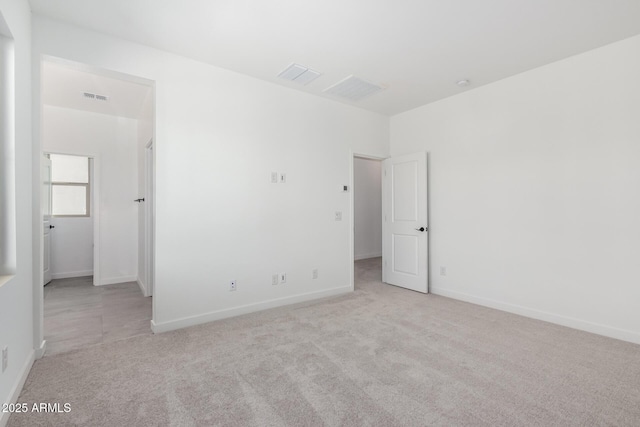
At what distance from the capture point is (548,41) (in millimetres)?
2744

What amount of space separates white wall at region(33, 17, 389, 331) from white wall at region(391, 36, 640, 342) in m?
1.52

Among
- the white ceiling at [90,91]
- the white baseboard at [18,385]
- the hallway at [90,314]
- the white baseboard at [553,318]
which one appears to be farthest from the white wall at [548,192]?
the white baseboard at [18,385]

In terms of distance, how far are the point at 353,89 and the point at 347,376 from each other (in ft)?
10.7

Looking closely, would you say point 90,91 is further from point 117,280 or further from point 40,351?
point 40,351

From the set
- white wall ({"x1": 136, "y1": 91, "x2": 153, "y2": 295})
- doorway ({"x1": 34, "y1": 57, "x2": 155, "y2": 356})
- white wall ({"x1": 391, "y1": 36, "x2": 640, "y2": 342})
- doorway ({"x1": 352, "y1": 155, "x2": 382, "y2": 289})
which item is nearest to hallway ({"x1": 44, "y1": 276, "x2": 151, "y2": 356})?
doorway ({"x1": 34, "y1": 57, "x2": 155, "y2": 356})

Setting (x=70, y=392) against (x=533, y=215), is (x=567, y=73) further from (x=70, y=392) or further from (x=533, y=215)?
(x=70, y=392)

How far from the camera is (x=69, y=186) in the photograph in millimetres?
5281

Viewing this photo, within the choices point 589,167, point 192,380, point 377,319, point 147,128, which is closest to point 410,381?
point 377,319

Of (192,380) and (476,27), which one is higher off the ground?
(476,27)

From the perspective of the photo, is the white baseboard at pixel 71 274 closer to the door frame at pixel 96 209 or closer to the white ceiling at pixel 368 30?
the door frame at pixel 96 209

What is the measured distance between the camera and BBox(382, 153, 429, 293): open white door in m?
4.32

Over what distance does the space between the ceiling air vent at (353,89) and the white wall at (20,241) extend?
2.83 m

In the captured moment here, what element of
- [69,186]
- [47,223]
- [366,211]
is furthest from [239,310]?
[366,211]

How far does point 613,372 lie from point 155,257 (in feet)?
12.9
